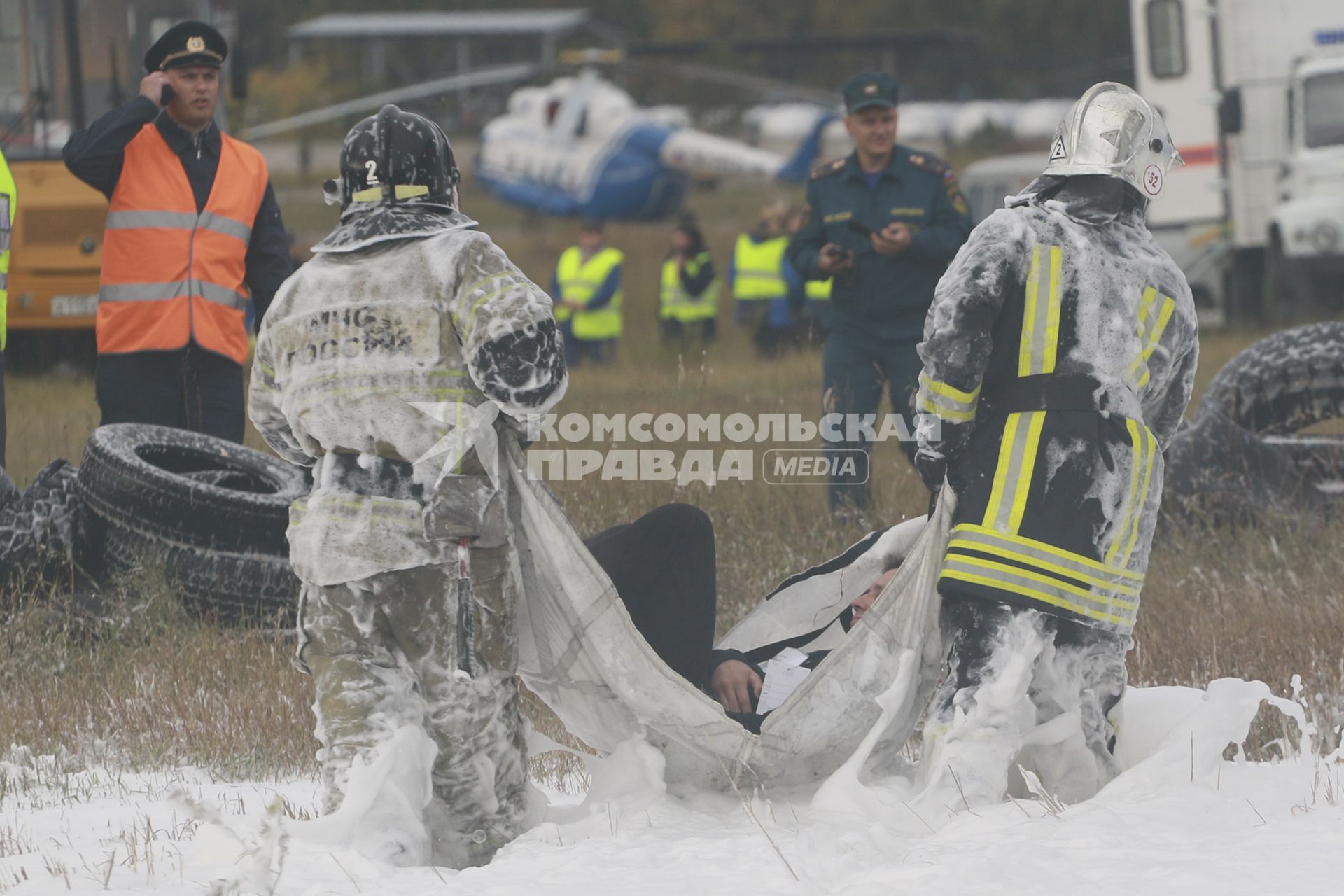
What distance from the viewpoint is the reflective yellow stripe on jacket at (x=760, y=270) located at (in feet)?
55.5

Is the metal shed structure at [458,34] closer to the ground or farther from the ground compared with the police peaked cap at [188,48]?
farther from the ground

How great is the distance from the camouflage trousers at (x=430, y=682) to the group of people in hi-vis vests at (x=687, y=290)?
1123cm

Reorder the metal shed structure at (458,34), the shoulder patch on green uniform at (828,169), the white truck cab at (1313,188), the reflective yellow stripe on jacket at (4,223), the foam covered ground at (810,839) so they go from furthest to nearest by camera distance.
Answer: the metal shed structure at (458,34)
the white truck cab at (1313,188)
the shoulder patch on green uniform at (828,169)
the reflective yellow stripe on jacket at (4,223)
the foam covered ground at (810,839)

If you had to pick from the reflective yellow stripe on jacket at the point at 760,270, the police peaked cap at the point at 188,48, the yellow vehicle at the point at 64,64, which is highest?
the yellow vehicle at the point at 64,64

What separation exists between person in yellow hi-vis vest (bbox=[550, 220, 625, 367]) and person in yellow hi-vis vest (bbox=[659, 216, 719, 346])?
0.65m

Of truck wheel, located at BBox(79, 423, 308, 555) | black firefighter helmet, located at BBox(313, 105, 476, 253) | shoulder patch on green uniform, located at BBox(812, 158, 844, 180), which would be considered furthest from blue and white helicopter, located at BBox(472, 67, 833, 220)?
black firefighter helmet, located at BBox(313, 105, 476, 253)

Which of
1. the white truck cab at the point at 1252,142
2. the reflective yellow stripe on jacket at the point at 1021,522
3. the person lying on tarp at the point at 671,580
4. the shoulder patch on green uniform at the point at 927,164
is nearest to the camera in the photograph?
the reflective yellow stripe on jacket at the point at 1021,522

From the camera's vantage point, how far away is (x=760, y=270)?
55.8 ft

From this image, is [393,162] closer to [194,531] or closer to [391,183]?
[391,183]

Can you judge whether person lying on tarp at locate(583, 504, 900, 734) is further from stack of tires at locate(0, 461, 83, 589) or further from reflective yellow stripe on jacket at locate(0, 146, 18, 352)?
reflective yellow stripe on jacket at locate(0, 146, 18, 352)

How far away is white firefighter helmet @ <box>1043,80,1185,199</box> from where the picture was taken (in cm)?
402

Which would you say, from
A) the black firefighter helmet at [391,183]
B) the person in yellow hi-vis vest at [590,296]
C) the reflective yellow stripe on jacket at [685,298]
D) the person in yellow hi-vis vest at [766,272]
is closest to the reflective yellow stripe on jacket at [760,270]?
the person in yellow hi-vis vest at [766,272]

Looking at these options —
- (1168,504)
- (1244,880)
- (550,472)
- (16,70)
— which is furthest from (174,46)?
(16,70)

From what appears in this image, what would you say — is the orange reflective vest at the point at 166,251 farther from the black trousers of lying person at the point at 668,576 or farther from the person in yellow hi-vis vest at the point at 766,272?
the person in yellow hi-vis vest at the point at 766,272
